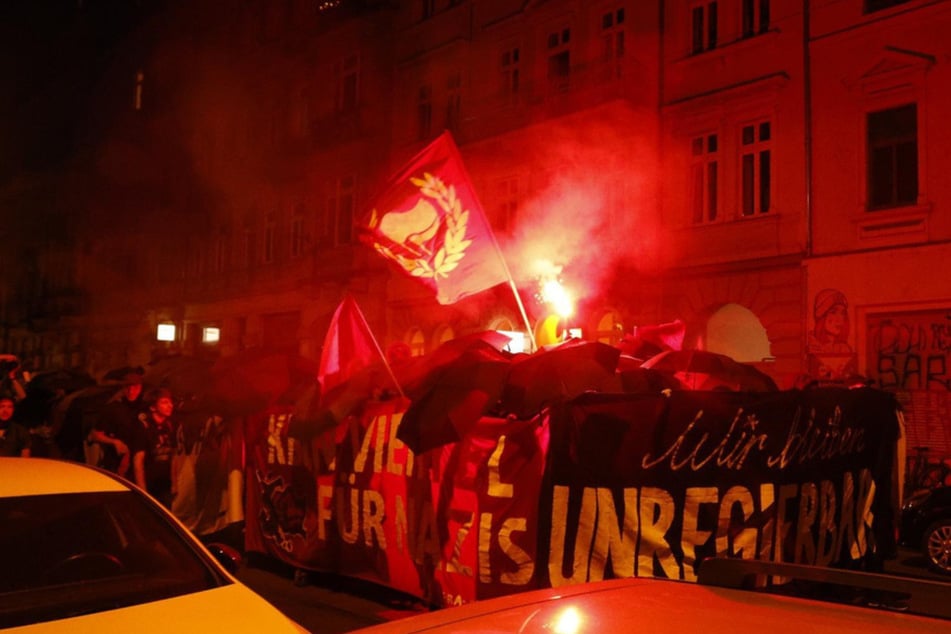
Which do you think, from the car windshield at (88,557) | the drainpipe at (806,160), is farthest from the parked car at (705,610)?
the drainpipe at (806,160)

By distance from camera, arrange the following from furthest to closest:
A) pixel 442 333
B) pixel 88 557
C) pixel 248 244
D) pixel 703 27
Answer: pixel 248 244, pixel 442 333, pixel 703 27, pixel 88 557

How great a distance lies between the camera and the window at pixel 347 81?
21688 millimetres

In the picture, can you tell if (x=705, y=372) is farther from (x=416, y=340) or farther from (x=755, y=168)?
(x=416, y=340)

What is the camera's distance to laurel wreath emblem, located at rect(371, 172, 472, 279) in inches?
287

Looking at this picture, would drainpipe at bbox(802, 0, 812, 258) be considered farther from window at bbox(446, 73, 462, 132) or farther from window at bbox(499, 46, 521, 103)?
window at bbox(446, 73, 462, 132)

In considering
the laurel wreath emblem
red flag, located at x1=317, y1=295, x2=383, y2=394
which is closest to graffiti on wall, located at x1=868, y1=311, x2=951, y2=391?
the laurel wreath emblem

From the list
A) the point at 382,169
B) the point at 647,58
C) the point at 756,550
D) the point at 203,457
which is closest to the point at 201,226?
the point at 382,169

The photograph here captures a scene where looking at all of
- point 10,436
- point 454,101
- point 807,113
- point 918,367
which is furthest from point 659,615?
point 454,101

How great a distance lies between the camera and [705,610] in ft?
6.57

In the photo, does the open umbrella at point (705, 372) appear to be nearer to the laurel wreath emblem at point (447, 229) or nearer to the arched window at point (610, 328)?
the laurel wreath emblem at point (447, 229)

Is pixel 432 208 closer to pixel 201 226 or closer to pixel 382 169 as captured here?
pixel 382 169

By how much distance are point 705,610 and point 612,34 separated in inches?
612

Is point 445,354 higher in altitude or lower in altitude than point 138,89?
lower

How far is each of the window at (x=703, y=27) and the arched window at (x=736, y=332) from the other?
469cm
